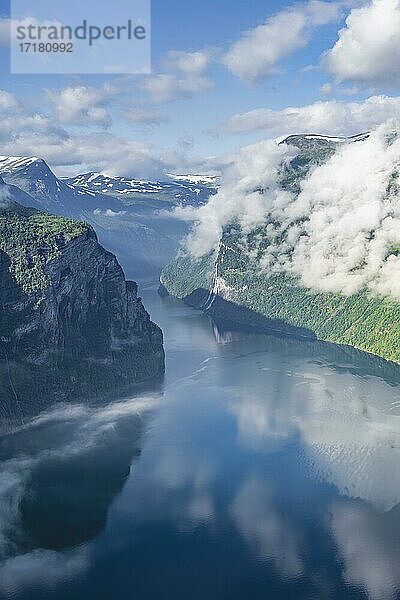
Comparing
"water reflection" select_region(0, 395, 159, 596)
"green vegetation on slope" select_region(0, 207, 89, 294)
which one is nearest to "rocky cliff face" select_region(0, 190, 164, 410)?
"green vegetation on slope" select_region(0, 207, 89, 294)

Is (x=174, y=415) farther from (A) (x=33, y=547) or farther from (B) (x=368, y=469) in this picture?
(A) (x=33, y=547)

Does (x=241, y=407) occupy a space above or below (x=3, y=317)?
below

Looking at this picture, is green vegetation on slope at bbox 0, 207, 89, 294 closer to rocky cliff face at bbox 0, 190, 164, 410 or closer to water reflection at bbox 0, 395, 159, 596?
rocky cliff face at bbox 0, 190, 164, 410

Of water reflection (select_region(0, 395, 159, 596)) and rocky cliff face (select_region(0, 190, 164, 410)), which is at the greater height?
rocky cliff face (select_region(0, 190, 164, 410))

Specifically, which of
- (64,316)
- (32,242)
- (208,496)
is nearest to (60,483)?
(208,496)

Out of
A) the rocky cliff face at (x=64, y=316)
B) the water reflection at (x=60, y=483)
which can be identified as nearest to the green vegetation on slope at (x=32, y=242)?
the rocky cliff face at (x=64, y=316)

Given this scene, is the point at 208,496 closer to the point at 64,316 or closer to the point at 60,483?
the point at 60,483

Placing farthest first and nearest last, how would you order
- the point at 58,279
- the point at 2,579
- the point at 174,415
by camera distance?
the point at 58,279 < the point at 174,415 < the point at 2,579

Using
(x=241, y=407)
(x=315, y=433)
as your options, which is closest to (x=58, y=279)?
(x=241, y=407)
